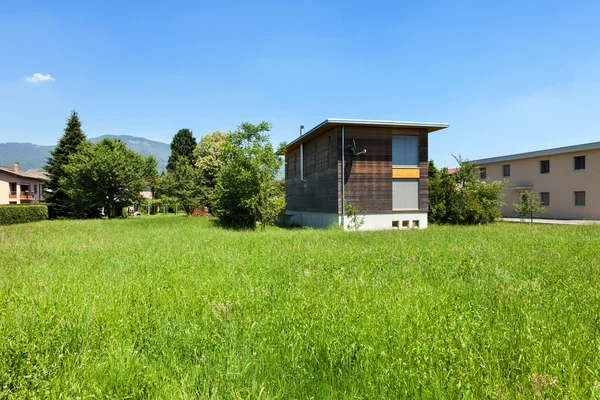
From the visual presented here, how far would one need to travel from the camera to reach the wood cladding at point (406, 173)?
838 inches

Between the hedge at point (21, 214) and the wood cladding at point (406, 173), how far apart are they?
105 ft

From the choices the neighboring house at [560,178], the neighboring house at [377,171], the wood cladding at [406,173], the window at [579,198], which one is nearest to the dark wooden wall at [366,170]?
the neighboring house at [377,171]

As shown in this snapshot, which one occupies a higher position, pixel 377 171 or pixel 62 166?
pixel 62 166

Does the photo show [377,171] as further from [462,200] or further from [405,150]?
[462,200]

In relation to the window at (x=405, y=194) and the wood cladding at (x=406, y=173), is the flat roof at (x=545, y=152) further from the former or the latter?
the window at (x=405, y=194)

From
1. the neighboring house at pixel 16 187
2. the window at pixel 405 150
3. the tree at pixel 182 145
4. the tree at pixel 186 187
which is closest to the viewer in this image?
the window at pixel 405 150

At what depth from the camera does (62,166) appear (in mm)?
35188

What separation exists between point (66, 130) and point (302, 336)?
153 ft

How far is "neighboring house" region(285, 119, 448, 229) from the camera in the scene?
67.4ft

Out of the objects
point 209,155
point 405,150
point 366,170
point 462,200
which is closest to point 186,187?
point 209,155

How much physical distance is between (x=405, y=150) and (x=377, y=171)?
2.53 m

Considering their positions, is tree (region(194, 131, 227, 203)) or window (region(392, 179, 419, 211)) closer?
window (region(392, 179, 419, 211))

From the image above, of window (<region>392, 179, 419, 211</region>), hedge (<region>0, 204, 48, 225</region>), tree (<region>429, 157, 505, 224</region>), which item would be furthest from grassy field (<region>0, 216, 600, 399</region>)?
hedge (<region>0, 204, 48, 225</region>)

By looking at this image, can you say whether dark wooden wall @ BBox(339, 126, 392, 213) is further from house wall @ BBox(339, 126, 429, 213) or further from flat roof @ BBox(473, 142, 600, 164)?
flat roof @ BBox(473, 142, 600, 164)
